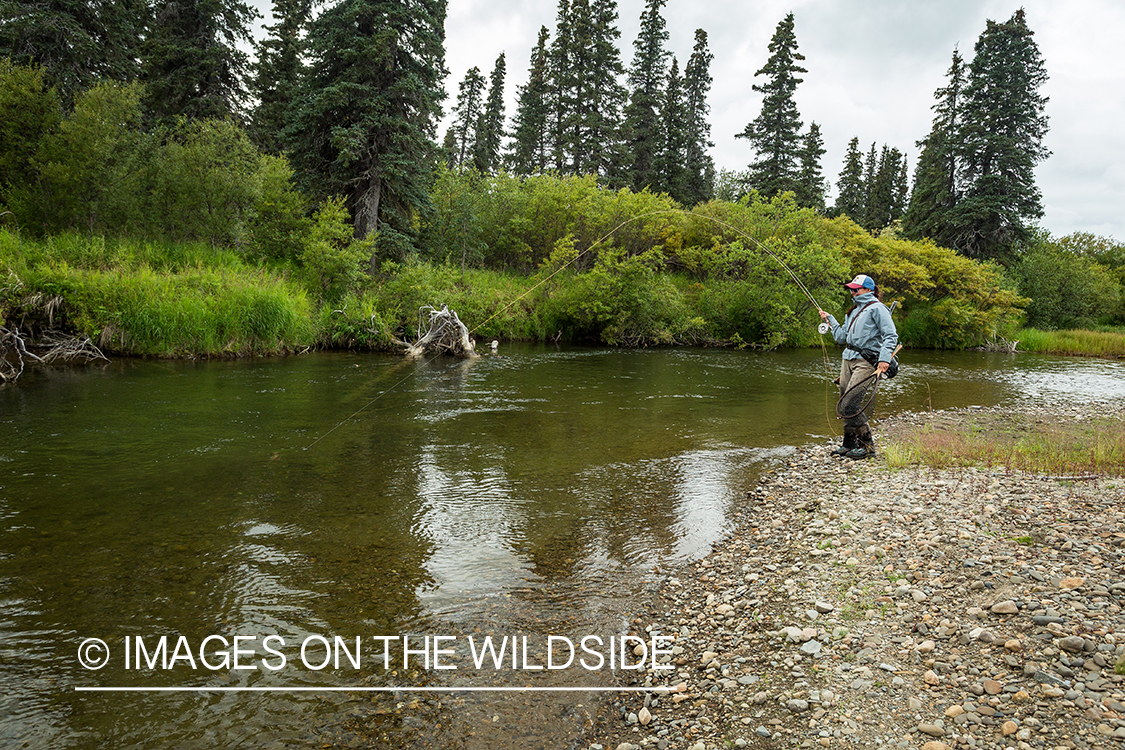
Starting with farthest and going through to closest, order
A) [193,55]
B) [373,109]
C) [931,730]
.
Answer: [193,55], [373,109], [931,730]

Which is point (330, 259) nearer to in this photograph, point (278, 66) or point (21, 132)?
point (21, 132)

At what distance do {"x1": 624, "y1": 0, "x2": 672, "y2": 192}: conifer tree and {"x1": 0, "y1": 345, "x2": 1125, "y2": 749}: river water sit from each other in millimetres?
39028

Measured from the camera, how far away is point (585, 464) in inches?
338

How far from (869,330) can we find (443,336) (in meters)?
15.2

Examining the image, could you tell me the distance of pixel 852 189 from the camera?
64.1m

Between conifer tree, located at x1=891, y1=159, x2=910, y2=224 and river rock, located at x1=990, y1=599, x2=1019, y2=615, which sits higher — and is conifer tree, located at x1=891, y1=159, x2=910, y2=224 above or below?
above

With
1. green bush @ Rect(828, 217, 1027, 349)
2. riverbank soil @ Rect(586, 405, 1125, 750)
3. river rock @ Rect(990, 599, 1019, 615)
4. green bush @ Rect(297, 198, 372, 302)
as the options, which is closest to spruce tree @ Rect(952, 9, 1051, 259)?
green bush @ Rect(828, 217, 1027, 349)

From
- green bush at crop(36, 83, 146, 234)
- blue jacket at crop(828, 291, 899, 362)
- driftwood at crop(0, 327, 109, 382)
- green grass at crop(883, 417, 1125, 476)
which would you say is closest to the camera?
green grass at crop(883, 417, 1125, 476)

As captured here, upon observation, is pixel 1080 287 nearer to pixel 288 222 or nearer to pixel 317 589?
pixel 288 222

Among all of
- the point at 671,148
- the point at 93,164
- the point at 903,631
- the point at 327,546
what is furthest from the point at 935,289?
the point at 93,164

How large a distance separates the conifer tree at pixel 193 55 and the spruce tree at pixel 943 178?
44.9 m

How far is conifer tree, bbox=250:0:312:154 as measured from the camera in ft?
112

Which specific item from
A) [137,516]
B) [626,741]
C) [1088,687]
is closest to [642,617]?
[626,741]

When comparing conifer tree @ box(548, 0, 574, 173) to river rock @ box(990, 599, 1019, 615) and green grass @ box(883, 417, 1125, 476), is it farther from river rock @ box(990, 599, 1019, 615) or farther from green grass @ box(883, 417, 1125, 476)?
river rock @ box(990, 599, 1019, 615)
